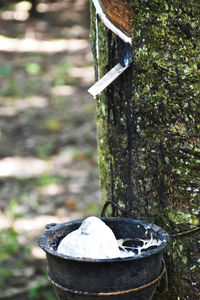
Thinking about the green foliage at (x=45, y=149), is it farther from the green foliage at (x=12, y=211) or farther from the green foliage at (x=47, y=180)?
the green foliage at (x=12, y=211)

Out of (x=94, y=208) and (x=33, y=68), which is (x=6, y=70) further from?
(x=94, y=208)

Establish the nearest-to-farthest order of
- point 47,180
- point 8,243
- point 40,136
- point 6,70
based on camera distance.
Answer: point 8,243 → point 47,180 → point 40,136 → point 6,70

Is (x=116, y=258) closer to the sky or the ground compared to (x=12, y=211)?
closer to the sky

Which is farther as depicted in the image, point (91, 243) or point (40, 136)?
point (40, 136)

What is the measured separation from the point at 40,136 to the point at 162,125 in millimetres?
4562

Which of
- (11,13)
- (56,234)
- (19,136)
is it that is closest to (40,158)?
(19,136)

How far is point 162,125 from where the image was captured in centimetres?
252

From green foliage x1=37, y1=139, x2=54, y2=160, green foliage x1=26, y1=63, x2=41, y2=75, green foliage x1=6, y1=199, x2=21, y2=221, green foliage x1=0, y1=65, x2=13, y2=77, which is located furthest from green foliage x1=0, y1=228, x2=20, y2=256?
green foliage x1=26, y1=63, x2=41, y2=75

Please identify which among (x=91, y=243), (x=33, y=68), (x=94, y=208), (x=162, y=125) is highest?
(x=162, y=125)

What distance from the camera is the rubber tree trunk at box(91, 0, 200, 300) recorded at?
244 centimetres

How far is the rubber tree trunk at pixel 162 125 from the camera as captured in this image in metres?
2.44

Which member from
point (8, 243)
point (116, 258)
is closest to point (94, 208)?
point (8, 243)

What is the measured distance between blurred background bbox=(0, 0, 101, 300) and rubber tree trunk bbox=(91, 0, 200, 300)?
1865mm

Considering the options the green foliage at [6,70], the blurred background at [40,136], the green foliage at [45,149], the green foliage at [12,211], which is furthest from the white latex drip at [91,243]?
the green foliage at [6,70]
